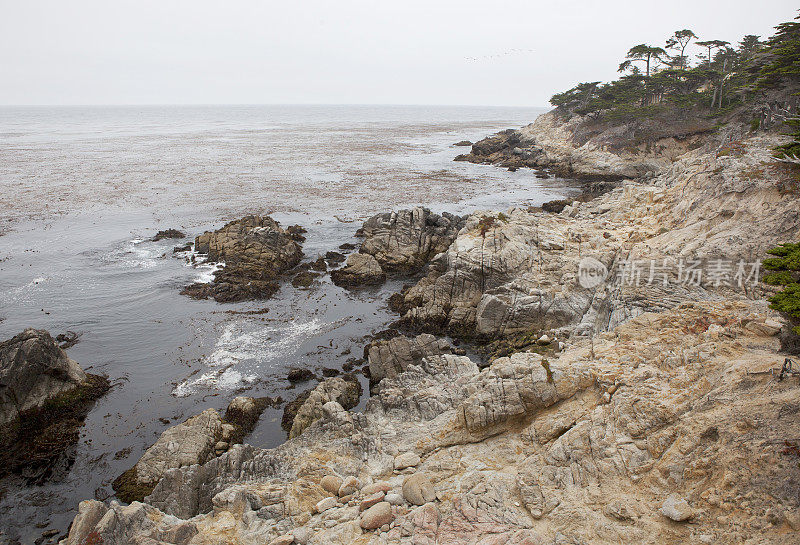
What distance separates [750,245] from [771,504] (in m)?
13.0

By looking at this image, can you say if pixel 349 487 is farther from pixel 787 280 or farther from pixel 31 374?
pixel 31 374

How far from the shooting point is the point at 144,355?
71.7 ft

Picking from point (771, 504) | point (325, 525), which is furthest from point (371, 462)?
point (771, 504)

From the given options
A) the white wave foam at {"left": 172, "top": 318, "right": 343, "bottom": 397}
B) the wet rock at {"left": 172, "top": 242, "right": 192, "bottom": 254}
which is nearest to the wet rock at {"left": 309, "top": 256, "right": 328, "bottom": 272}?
the white wave foam at {"left": 172, "top": 318, "right": 343, "bottom": 397}

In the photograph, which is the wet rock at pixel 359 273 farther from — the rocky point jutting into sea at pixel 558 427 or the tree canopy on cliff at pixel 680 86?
the tree canopy on cliff at pixel 680 86

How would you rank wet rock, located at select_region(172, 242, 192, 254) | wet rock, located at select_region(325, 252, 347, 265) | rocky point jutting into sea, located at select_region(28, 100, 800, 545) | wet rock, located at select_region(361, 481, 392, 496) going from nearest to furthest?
rocky point jutting into sea, located at select_region(28, 100, 800, 545) → wet rock, located at select_region(361, 481, 392, 496) → wet rock, located at select_region(325, 252, 347, 265) → wet rock, located at select_region(172, 242, 192, 254)

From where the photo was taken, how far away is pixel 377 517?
9.48m

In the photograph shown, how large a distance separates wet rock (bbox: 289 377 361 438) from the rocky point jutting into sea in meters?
0.11

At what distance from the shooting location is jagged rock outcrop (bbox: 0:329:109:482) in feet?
52.1

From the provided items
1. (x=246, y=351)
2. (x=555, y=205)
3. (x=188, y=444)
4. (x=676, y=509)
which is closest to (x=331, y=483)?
(x=188, y=444)

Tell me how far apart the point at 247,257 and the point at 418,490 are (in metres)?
24.3

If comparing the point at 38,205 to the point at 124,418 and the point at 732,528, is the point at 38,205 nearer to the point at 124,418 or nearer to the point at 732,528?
the point at 124,418

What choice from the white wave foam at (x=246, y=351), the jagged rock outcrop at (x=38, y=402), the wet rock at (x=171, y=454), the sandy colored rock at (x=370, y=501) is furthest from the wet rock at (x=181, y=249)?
the sandy colored rock at (x=370, y=501)

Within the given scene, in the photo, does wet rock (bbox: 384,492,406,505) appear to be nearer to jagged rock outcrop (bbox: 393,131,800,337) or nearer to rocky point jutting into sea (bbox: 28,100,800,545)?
rocky point jutting into sea (bbox: 28,100,800,545)
